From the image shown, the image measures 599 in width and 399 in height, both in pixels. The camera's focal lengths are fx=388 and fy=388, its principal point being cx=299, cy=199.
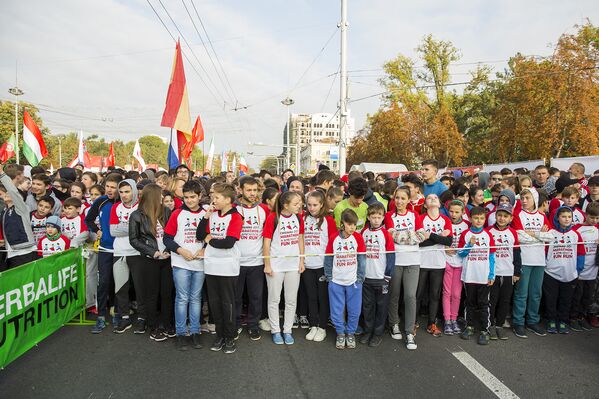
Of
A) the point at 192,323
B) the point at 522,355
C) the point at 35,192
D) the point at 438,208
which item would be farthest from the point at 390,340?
the point at 35,192

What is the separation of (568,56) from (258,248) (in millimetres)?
20261

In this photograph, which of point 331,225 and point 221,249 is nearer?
point 221,249

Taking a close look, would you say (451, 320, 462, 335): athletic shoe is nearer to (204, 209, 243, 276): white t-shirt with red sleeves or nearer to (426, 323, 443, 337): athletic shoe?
(426, 323, 443, 337): athletic shoe

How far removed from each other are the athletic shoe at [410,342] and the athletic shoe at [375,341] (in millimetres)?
320

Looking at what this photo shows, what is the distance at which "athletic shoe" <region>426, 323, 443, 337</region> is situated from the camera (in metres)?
4.84

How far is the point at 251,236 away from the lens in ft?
15.3

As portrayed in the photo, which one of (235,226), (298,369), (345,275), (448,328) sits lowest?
(298,369)

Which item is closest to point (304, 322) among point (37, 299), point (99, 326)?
point (99, 326)

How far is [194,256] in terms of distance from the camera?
4320mm

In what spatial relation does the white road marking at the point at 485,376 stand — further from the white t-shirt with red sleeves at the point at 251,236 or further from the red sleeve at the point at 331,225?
the white t-shirt with red sleeves at the point at 251,236

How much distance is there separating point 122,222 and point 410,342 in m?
3.75

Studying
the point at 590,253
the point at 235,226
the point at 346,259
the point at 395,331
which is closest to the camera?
the point at 235,226

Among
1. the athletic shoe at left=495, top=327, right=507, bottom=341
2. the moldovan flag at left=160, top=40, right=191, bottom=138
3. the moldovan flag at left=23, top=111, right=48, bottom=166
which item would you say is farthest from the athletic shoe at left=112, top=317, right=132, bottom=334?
the moldovan flag at left=23, top=111, right=48, bottom=166

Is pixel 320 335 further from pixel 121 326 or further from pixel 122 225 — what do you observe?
pixel 122 225
